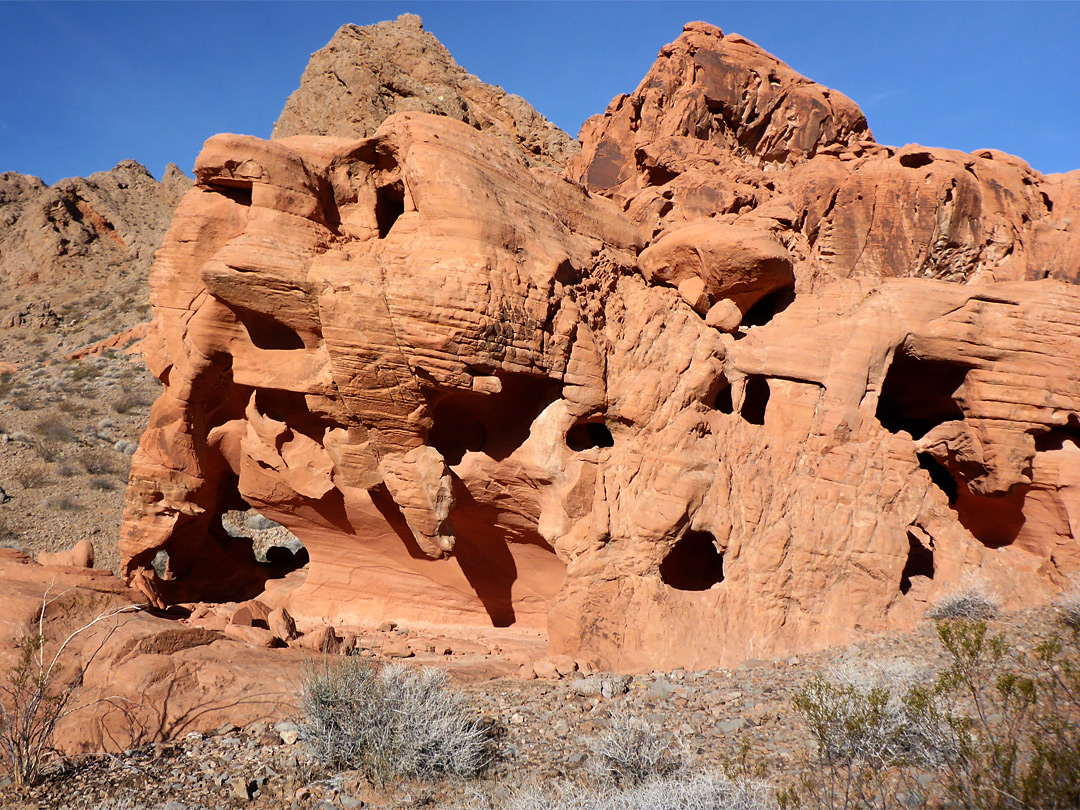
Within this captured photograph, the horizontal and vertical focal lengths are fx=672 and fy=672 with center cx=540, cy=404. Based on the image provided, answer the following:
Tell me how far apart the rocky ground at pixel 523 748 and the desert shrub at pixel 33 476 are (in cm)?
1621

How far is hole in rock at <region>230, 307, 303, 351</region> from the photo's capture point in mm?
9055

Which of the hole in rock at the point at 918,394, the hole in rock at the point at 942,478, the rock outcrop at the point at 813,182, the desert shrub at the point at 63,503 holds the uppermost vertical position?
the rock outcrop at the point at 813,182

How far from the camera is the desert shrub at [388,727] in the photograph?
4.96 meters

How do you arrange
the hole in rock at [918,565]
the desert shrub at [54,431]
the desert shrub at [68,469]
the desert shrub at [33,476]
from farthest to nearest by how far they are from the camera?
the desert shrub at [54,431]
the desert shrub at [68,469]
the desert shrub at [33,476]
the hole in rock at [918,565]

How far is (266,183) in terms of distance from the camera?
850cm

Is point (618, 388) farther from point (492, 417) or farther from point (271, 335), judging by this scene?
point (271, 335)

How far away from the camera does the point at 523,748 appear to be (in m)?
5.39

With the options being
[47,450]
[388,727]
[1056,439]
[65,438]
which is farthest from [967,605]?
[65,438]

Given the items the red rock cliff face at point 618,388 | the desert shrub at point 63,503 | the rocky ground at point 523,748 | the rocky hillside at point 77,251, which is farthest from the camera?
the rocky hillside at point 77,251

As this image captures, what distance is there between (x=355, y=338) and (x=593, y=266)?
3.28m

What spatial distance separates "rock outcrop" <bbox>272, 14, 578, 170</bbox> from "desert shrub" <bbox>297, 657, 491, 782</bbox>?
9906 mm

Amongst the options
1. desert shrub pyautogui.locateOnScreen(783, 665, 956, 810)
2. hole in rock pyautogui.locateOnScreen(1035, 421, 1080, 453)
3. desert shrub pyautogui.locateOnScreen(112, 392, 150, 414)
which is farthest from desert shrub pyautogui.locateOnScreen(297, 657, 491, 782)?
desert shrub pyautogui.locateOnScreen(112, 392, 150, 414)

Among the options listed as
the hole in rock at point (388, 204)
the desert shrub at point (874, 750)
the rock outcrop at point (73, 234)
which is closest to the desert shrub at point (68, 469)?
the rock outcrop at point (73, 234)

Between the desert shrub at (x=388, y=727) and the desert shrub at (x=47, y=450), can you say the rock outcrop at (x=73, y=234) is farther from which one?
the desert shrub at (x=388, y=727)
